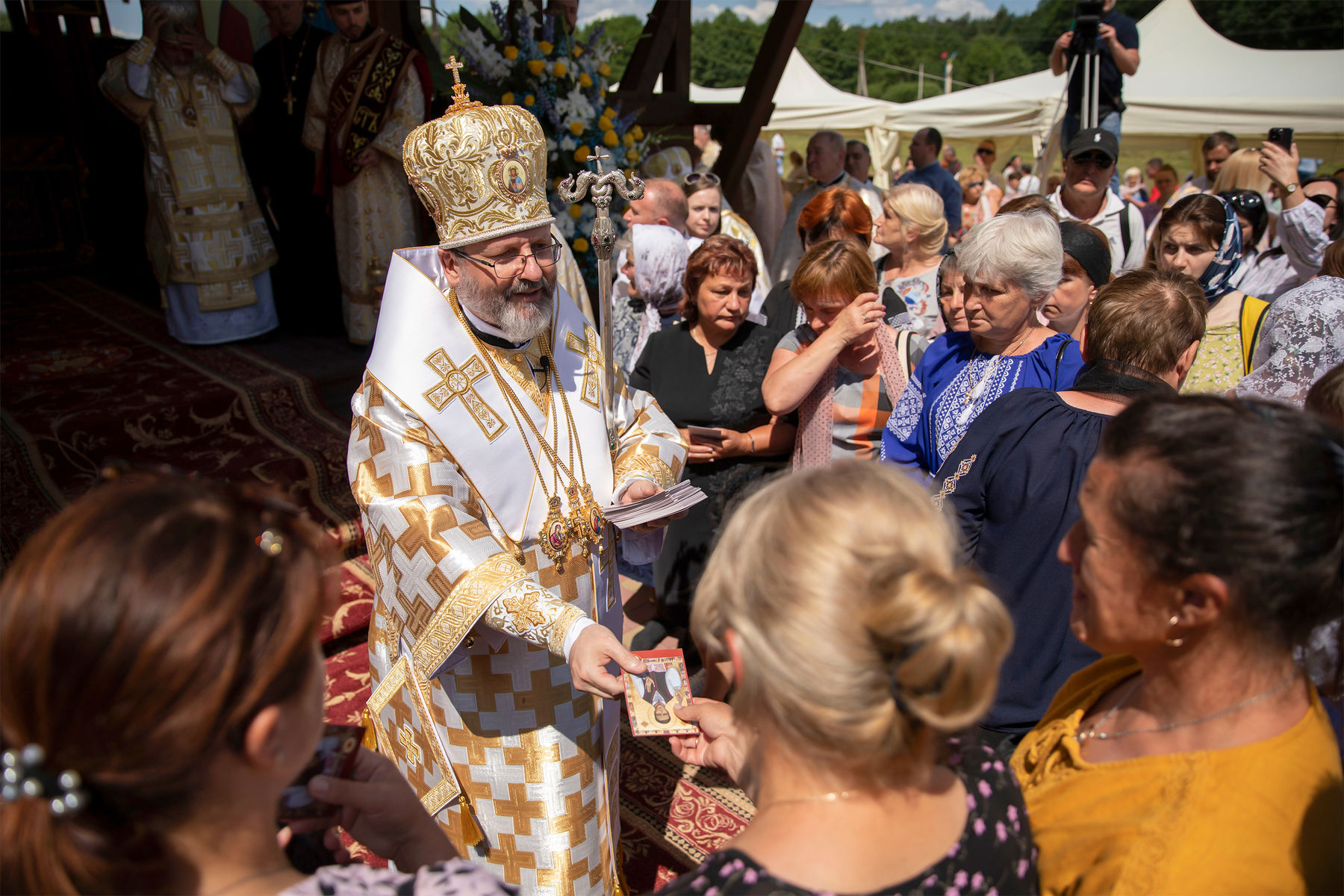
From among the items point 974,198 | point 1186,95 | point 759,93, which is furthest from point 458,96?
point 1186,95

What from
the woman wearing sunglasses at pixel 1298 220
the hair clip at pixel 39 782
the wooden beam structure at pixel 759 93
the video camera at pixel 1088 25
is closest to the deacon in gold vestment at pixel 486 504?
the hair clip at pixel 39 782

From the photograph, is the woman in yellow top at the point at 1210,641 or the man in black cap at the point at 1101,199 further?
the man in black cap at the point at 1101,199

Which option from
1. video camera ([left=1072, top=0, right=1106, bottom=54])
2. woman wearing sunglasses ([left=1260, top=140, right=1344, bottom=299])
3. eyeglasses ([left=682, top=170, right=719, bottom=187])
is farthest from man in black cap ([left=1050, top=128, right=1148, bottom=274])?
eyeglasses ([left=682, top=170, right=719, bottom=187])

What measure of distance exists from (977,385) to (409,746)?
198 cm

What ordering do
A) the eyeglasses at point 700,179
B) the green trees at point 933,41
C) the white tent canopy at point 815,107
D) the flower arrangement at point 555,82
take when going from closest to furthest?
the flower arrangement at point 555,82
the eyeglasses at point 700,179
the white tent canopy at point 815,107
the green trees at point 933,41

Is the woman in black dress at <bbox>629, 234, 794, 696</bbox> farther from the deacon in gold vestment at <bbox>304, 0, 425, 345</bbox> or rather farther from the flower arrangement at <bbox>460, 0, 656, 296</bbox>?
the deacon in gold vestment at <bbox>304, 0, 425, 345</bbox>

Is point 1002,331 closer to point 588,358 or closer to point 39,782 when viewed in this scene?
point 588,358

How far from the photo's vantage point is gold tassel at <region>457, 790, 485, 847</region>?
7.71ft

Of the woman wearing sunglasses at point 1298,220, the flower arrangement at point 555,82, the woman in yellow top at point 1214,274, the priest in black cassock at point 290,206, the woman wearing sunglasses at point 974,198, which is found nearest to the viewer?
the woman in yellow top at point 1214,274

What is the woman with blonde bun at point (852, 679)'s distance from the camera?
103cm

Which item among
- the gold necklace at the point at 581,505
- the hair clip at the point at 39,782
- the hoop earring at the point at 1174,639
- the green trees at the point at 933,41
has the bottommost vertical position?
the gold necklace at the point at 581,505

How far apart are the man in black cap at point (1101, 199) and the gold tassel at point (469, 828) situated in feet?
14.5

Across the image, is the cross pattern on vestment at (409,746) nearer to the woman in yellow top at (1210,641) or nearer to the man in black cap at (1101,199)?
the woman in yellow top at (1210,641)

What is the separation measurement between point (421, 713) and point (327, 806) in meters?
1.03
